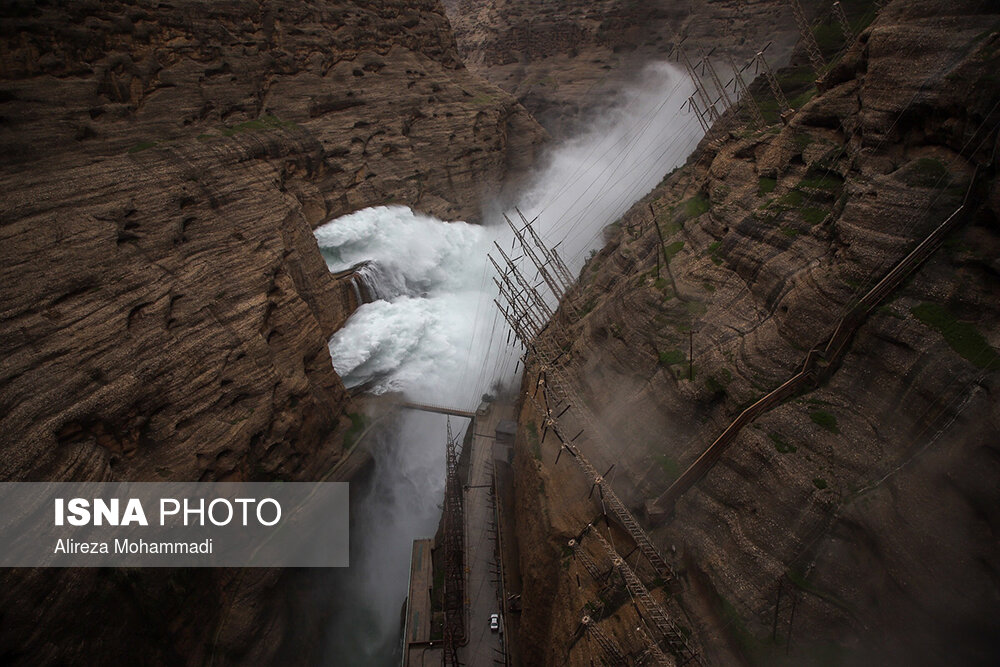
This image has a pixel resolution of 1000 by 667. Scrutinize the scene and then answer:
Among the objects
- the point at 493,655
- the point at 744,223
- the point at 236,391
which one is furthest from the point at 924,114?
the point at 236,391

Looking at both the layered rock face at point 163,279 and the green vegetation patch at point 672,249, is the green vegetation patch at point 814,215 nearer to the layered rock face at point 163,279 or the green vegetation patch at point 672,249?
the green vegetation patch at point 672,249

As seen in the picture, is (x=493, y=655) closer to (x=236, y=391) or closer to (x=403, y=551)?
(x=403, y=551)

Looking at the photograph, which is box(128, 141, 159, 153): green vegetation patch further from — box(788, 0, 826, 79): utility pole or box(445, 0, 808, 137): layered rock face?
box(445, 0, 808, 137): layered rock face

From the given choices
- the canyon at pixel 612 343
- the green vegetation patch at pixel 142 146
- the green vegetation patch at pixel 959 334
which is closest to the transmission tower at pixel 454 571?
the canyon at pixel 612 343

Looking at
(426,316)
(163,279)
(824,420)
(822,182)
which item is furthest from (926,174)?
Result: (426,316)

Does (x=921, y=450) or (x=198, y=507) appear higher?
(x=198, y=507)

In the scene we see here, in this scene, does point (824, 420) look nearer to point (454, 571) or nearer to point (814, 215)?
point (814, 215)
